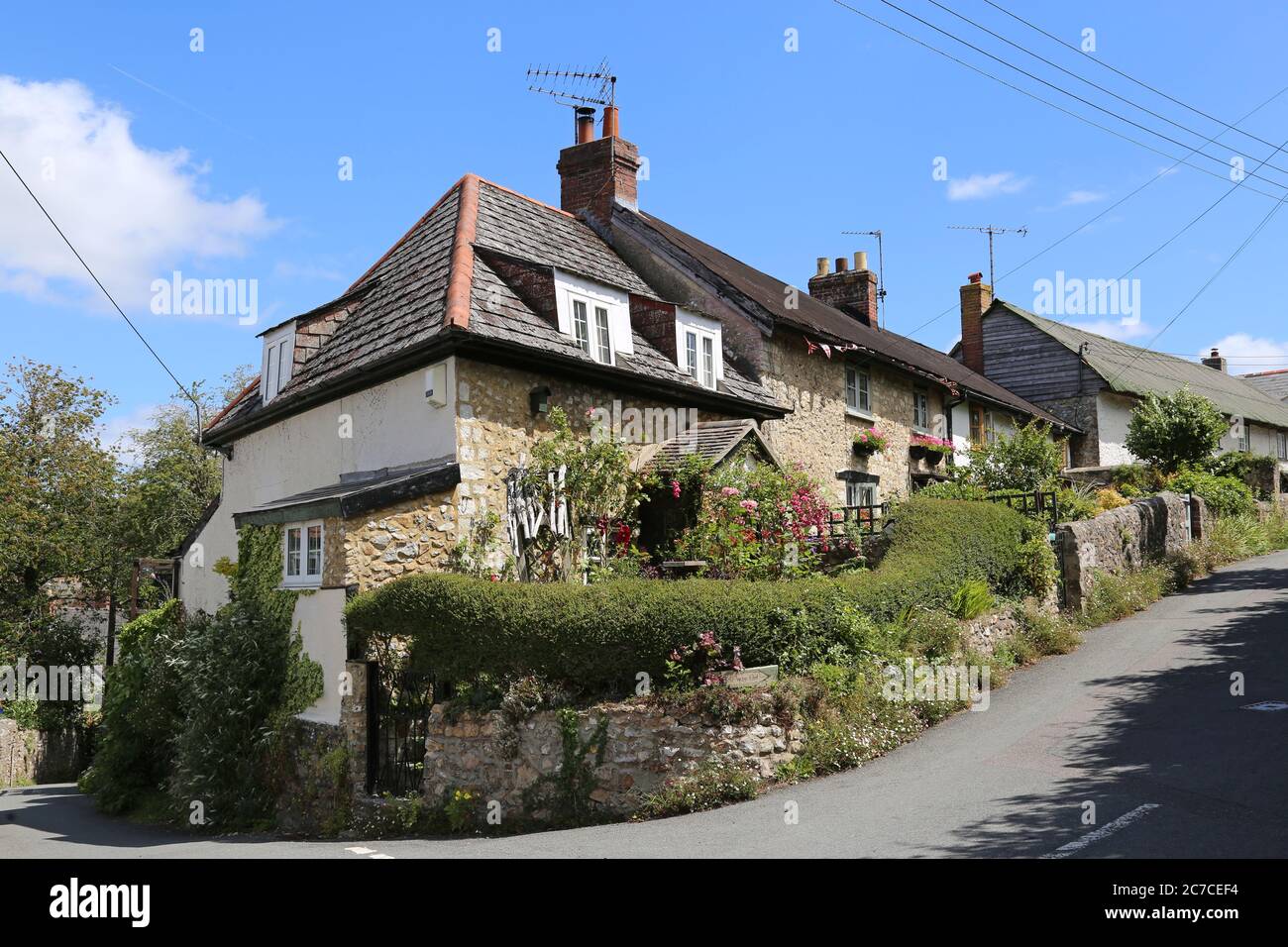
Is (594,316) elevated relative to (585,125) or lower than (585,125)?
lower

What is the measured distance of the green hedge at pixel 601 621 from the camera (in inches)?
417

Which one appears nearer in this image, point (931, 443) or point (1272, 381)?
point (931, 443)

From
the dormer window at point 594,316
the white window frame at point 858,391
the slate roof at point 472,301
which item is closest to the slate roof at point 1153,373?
the white window frame at point 858,391

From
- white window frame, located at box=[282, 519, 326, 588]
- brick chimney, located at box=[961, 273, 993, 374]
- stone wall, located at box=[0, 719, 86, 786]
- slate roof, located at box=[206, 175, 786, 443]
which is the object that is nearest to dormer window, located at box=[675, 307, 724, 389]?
slate roof, located at box=[206, 175, 786, 443]

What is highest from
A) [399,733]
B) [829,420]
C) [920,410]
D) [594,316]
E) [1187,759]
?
[594,316]

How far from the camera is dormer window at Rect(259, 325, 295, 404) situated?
1756 cm

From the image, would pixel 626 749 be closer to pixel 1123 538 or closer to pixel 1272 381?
pixel 1123 538

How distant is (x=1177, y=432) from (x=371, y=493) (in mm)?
23070

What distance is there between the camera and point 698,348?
18.3 m

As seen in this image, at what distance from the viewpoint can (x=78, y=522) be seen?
35312mm

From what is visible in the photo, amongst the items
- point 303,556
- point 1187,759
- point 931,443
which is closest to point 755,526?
point 303,556

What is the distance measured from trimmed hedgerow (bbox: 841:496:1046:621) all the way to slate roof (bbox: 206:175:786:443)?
4.52 metres

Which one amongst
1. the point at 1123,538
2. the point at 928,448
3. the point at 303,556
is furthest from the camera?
the point at 928,448
